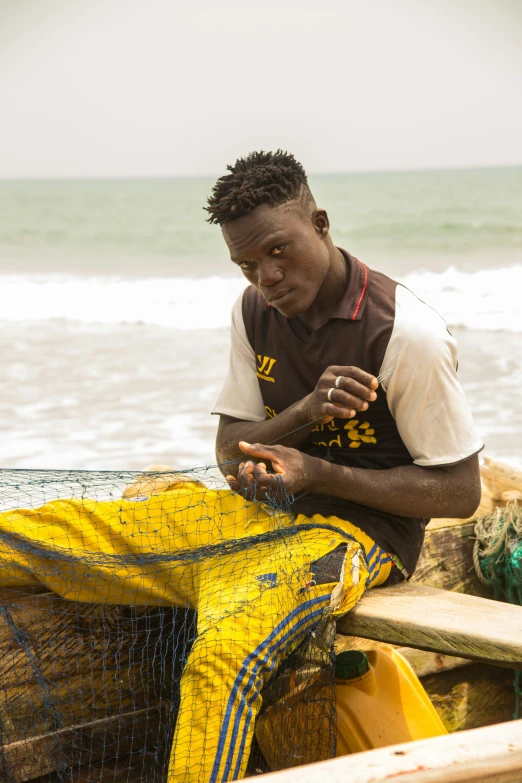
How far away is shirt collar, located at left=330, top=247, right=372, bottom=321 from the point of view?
2.72 meters

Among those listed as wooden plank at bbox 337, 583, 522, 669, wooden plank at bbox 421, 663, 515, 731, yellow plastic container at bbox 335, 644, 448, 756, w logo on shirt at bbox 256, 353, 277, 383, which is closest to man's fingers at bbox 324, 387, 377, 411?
w logo on shirt at bbox 256, 353, 277, 383

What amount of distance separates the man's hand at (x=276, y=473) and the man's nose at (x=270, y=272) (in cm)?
51

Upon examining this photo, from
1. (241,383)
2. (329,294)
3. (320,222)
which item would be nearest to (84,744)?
(241,383)

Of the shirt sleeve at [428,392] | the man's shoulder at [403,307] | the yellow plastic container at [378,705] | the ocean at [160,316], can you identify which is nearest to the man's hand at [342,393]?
the shirt sleeve at [428,392]

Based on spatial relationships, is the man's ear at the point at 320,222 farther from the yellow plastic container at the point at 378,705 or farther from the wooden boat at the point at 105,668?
the yellow plastic container at the point at 378,705

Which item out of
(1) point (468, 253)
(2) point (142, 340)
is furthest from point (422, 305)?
(1) point (468, 253)

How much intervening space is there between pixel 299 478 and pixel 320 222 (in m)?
0.83

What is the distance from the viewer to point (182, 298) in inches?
641

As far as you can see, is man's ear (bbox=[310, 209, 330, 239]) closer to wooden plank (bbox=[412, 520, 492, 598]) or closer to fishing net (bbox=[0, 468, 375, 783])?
fishing net (bbox=[0, 468, 375, 783])

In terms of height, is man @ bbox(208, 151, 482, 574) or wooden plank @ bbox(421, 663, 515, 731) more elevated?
man @ bbox(208, 151, 482, 574)

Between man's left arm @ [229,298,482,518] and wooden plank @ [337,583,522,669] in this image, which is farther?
man's left arm @ [229,298,482,518]

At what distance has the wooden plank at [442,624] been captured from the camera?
2.39 metres

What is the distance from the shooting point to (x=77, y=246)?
25.7 m

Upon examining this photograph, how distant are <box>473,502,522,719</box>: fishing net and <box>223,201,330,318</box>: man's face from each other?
121cm
